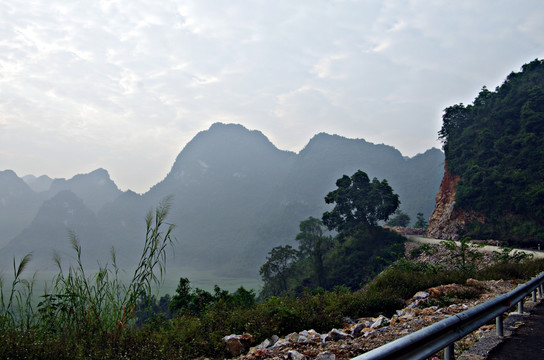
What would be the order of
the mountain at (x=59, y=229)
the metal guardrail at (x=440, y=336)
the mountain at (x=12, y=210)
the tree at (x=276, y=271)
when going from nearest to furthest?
the metal guardrail at (x=440, y=336) < the tree at (x=276, y=271) < the mountain at (x=59, y=229) < the mountain at (x=12, y=210)

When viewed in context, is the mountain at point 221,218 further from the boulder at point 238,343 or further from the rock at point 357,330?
the boulder at point 238,343

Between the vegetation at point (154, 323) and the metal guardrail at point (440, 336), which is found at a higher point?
the metal guardrail at point (440, 336)

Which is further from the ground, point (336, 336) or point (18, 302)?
point (18, 302)

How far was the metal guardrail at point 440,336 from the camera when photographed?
2060mm

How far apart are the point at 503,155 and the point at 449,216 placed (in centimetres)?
897

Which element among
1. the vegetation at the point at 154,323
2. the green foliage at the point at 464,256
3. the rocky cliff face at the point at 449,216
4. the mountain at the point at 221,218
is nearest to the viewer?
the vegetation at the point at 154,323

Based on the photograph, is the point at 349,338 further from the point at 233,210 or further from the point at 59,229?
the point at 59,229

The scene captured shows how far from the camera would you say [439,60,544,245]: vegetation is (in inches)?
1227

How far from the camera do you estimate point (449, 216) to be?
37562 millimetres

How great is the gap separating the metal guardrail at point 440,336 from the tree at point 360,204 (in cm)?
3922

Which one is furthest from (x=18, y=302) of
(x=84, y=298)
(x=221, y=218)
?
(x=221, y=218)

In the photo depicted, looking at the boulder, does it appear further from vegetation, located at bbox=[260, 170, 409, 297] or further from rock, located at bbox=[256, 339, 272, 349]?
vegetation, located at bbox=[260, 170, 409, 297]

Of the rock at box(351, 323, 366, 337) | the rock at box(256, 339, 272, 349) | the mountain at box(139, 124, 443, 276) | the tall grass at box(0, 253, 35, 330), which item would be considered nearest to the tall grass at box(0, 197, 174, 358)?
the tall grass at box(0, 253, 35, 330)

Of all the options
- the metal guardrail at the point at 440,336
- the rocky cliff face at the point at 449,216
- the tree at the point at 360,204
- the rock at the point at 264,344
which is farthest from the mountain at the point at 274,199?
the metal guardrail at the point at 440,336
